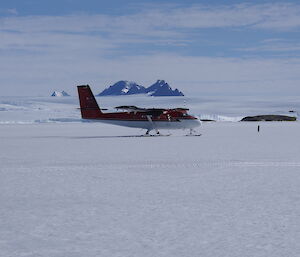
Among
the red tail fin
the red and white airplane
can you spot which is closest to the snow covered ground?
the red and white airplane

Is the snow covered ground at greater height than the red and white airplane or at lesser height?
lesser

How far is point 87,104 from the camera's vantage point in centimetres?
4650

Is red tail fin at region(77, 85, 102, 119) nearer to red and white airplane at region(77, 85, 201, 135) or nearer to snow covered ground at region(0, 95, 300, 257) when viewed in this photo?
red and white airplane at region(77, 85, 201, 135)

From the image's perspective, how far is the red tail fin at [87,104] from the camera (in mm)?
45875

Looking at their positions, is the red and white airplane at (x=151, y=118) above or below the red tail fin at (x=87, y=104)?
below

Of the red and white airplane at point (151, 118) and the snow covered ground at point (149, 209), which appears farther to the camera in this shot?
the red and white airplane at point (151, 118)

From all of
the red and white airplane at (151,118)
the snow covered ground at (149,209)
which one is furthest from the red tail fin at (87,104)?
the snow covered ground at (149,209)

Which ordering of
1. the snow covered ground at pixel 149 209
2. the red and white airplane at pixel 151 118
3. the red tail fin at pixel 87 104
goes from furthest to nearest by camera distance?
1. the red tail fin at pixel 87 104
2. the red and white airplane at pixel 151 118
3. the snow covered ground at pixel 149 209

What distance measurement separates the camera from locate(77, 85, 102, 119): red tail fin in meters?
45.9

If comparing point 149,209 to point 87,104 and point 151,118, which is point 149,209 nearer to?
point 151,118

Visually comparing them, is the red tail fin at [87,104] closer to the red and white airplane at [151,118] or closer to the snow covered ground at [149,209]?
the red and white airplane at [151,118]

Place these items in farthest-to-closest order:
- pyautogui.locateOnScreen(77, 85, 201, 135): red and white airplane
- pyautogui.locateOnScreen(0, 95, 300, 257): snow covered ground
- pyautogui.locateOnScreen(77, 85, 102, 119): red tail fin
Result: pyautogui.locateOnScreen(77, 85, 102, 119): red tail fin < pyautogui.locateOnScreen(77, 85, 201, 135): red and white airplane < pyautogui.locateOnScreen(0, 95, 300, 257): snow covered ground

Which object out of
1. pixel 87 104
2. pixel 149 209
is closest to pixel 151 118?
pixel 87 104

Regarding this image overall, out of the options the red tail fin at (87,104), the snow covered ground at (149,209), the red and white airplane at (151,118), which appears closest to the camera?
the snow covered ground at (149,209)
